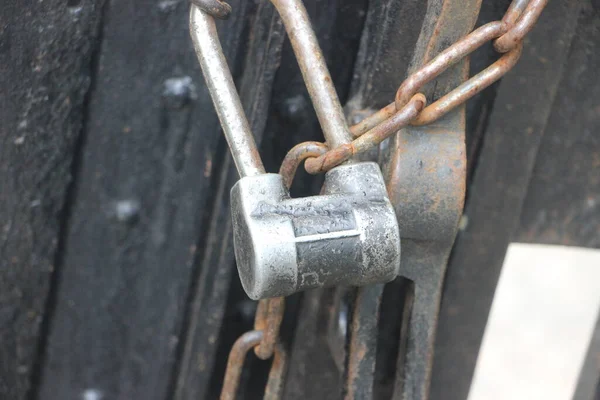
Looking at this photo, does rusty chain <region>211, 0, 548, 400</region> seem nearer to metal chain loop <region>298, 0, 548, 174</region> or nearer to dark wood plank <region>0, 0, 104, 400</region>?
metal chain loop <region>298, 0, 548, 174</region>

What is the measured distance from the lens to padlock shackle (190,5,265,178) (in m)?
0.50

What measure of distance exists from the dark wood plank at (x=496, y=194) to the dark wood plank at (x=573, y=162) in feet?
0.09

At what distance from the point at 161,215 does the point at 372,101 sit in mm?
221

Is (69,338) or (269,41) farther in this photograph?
(69,338)

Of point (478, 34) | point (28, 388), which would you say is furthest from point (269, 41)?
point (28, 388)

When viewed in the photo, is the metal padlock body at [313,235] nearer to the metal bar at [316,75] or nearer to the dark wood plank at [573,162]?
the metal bar at [316,75]

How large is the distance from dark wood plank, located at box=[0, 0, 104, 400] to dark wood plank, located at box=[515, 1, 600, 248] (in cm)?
41

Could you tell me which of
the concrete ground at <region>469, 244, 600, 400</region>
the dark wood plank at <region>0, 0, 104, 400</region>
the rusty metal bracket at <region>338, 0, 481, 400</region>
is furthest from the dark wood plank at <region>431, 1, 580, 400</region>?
the concrete ground at <region>469, 244, 600, 400</region>

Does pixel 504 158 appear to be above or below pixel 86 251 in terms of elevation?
above

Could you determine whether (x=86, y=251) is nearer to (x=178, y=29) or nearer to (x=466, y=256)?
(x=178, y=29)

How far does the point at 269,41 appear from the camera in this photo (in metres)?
0.60

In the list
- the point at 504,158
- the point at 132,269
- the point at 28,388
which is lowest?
the point at 28,388

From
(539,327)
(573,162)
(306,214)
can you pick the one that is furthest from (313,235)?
(539,327)

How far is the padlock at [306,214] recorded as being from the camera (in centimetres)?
47
